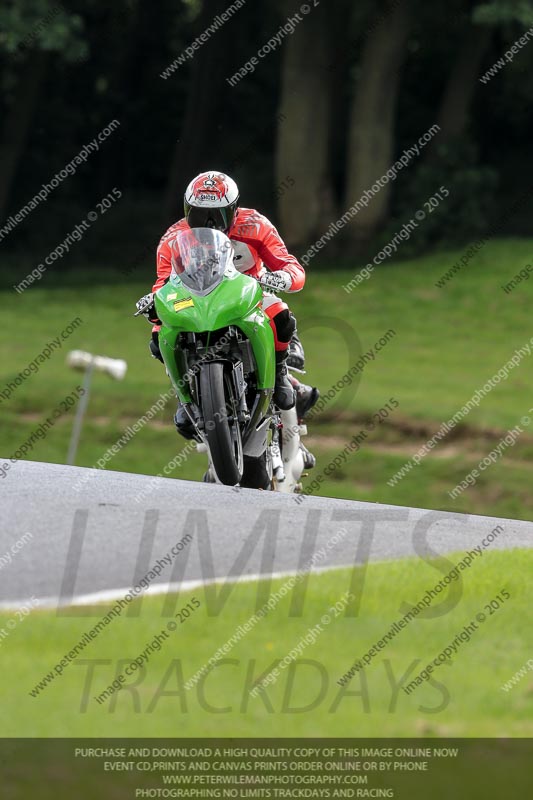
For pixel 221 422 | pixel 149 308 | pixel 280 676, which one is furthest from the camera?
pixel 149 308

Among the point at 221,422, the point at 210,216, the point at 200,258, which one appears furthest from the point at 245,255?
the point at 221,422

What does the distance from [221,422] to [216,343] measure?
0.52 meters

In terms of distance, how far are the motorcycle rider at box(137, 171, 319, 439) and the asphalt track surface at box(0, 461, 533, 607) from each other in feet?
3.68

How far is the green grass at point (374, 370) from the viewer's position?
65.4 feet

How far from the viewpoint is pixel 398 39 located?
2994 cm

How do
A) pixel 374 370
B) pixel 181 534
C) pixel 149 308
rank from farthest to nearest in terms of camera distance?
pixel 374 370, pixel 149 308, pixel 181 534

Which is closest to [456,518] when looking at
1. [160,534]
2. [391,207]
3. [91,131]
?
[160,534]

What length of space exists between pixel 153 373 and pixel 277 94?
16712 mm

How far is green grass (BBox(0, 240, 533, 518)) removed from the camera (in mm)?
19938

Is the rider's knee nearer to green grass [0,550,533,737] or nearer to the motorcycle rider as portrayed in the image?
the motorcycle rider

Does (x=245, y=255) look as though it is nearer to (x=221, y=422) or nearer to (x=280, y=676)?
(x=221, y=422)

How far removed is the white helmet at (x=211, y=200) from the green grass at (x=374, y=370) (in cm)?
1042
